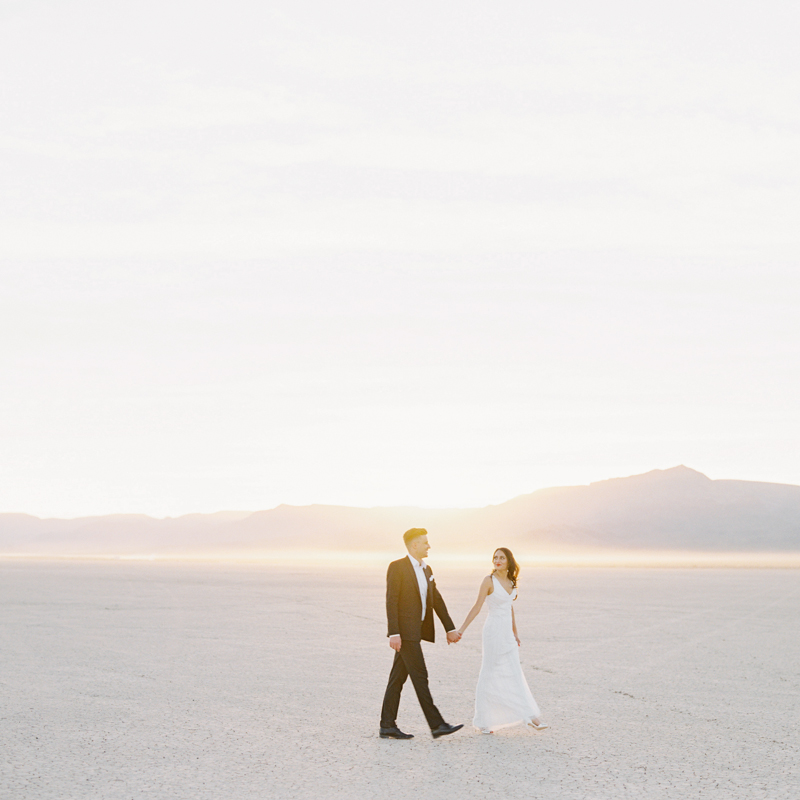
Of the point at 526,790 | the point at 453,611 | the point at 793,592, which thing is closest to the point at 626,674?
the point at 526,790

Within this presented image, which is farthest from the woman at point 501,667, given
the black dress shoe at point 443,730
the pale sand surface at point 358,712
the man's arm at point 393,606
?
the man's arm at point 393,606

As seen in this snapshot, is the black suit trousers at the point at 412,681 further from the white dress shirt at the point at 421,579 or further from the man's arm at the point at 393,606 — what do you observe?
the white dress shirt at the point at 421,579

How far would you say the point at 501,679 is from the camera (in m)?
8.99

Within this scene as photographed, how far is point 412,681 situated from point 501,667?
950 millimetres

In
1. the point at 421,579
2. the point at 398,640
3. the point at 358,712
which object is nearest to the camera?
the point at 398,640

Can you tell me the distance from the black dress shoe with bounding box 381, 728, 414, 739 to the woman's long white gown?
716 mm

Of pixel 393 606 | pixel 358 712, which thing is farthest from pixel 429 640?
pixel 358 712

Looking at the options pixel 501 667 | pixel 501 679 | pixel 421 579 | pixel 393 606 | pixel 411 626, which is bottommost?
pixel 501 679

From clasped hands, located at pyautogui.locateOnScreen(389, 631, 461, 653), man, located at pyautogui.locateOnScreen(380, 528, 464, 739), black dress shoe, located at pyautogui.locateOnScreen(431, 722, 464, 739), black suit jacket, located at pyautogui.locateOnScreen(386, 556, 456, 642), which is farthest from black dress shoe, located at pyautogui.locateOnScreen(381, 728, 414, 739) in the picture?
black suit jacket, located at pyautogui.locateOnScreen(386, 556, 456, 642)

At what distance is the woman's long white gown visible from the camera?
882 centimetres

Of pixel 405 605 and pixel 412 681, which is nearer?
pixel 412 681

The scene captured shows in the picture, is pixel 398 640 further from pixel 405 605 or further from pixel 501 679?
pixel 501 679

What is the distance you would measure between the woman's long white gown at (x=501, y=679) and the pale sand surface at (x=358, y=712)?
0.21 metres

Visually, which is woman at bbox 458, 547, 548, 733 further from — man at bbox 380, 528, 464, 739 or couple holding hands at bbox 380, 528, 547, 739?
man at bbox 380, 528, 464, 739
